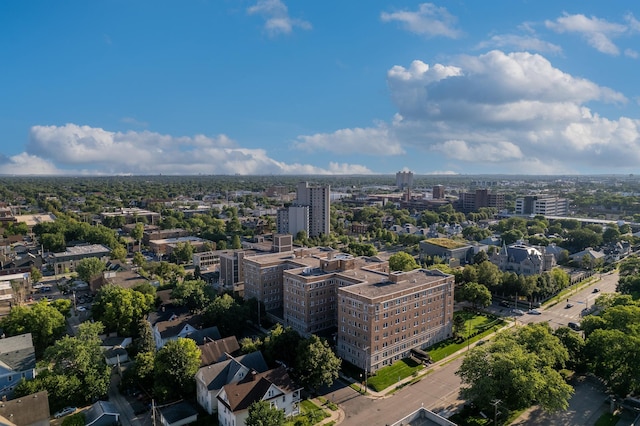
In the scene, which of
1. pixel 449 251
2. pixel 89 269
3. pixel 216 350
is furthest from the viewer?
pixel 449 251

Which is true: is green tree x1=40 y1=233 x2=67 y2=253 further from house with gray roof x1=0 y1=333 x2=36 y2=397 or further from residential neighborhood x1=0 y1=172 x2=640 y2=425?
house with gray roof x1=0 y1=333 x2=36 y2=397

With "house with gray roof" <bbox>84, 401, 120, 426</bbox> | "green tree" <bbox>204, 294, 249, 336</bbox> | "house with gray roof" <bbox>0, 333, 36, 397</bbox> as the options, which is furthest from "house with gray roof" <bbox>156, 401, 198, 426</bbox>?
"house with gray roof" <bbox>0, 333, 36, 397</bbox>

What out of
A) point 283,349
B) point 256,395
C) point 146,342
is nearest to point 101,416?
point 146,342

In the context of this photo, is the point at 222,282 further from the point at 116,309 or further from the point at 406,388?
the point at 406,388

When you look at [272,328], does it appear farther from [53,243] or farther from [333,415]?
[53,243]

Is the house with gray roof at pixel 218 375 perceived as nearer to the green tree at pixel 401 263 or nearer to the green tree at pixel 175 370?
the green tree at pixel 175 370

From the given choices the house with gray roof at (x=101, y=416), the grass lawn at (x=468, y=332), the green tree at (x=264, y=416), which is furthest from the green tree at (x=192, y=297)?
the grass lawn at (x=468, y=332)
